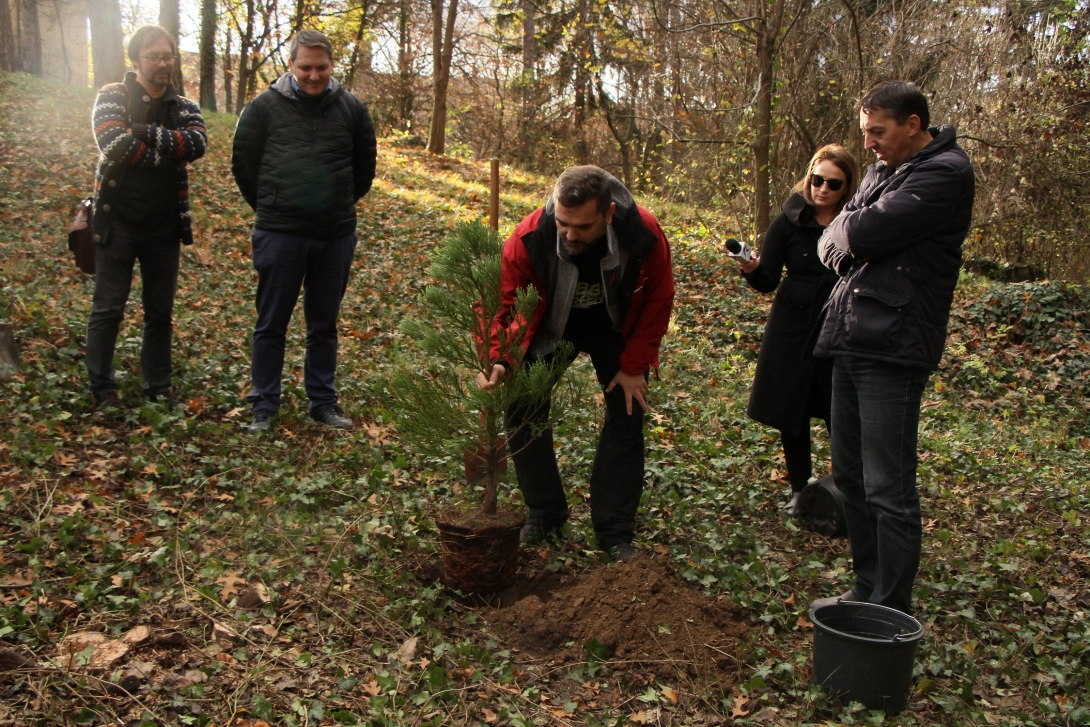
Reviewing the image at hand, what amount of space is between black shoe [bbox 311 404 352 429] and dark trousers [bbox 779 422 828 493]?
2660 millimetres

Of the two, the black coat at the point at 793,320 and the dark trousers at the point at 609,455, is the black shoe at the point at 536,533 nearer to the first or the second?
the dark trousers at the point at 609,455

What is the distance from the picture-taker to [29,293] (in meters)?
6.52

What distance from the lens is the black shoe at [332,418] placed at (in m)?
5.36

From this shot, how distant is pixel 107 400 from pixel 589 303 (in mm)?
3056

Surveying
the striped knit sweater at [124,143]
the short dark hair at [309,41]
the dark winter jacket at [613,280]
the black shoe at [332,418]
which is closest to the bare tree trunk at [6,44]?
the striped knit sweater at [124,143]

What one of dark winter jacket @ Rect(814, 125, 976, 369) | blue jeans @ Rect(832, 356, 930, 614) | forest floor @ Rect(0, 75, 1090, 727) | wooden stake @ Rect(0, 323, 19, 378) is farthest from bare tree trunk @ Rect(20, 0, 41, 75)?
blue jeans @ Rect(832, 356, 930, 614)

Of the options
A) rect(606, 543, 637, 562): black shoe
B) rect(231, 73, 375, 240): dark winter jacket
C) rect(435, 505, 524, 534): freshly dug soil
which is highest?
rect(231, 73, 375, 240): dark winter jacket

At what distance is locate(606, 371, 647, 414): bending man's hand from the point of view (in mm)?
3812

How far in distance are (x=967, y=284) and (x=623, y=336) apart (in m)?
8.85

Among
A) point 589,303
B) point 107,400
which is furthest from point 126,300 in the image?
point 589,303

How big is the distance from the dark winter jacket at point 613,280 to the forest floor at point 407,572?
744 mm

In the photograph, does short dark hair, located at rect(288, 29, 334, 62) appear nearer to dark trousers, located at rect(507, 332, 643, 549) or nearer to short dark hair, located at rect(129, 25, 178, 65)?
short dark hair, located at rect(129, 25, 178, 65)

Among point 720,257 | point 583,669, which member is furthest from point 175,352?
point 720,257

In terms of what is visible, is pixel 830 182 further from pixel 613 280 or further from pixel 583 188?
pixel 583 188
